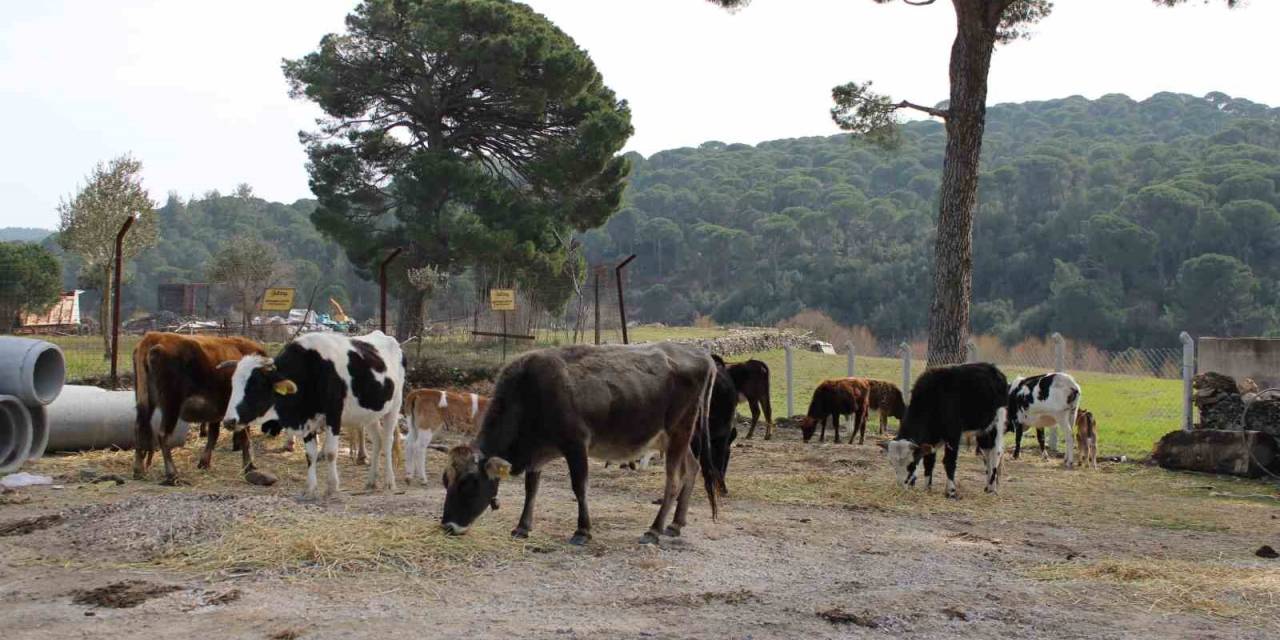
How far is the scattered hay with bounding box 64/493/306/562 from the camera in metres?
7.59

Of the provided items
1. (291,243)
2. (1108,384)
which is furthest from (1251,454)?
(291,243)

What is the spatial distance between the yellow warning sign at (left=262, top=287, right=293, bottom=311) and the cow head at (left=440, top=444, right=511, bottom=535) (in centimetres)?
975

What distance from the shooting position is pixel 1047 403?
1505 cm

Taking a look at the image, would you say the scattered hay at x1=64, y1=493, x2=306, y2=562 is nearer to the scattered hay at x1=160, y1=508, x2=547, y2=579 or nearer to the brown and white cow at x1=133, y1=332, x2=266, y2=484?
the scattered hay at x1=160, y1=508, x2=547, y2=579

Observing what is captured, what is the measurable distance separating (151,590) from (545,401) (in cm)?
317

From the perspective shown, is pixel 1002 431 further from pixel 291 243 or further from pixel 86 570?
pixel 291 243

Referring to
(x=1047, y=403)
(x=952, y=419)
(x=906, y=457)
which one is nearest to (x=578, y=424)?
(x=906, y=457)

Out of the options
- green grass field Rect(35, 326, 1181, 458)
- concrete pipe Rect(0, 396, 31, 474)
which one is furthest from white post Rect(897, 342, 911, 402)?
concrete pipe Rect(0, 396, 31, 474)

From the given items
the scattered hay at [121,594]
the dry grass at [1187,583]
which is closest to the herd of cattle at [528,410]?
the scattered hay at [121,594]

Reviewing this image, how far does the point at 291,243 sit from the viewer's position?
86.8 metres

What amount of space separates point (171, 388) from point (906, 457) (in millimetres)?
8278

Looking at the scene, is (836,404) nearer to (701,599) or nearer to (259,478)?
(259,478)

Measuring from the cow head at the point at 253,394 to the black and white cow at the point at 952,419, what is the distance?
690cm

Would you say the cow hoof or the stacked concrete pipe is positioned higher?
the stacked concrete pipe
